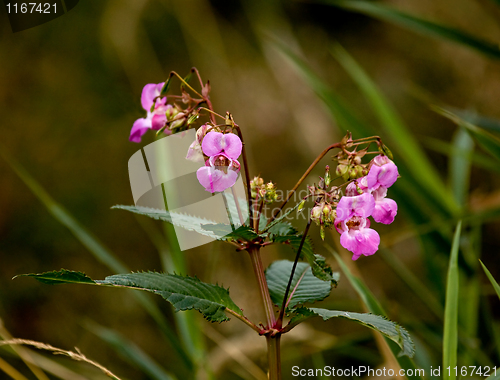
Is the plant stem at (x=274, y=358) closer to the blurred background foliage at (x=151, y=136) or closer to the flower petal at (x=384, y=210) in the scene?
the flower petal at (x=384, y=210)

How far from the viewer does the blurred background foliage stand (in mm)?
1382

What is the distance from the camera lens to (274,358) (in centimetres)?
43

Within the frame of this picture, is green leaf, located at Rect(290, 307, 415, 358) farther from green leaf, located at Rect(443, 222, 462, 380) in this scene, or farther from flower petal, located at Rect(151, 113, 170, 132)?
flower petal, located at Rect(151, 113, 170, 132)

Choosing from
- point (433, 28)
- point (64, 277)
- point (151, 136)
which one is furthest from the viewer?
point (151, 136)

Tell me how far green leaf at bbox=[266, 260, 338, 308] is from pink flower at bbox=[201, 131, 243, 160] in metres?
0.20

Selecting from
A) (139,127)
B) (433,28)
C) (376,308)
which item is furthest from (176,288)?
(433,28)

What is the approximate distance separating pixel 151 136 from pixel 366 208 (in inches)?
47.8

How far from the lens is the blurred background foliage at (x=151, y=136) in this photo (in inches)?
54.4

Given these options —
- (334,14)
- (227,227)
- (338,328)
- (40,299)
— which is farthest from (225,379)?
(334,14)

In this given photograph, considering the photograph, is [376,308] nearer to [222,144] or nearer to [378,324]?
[378,324]

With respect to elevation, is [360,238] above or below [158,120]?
below

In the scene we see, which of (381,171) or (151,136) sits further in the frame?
(151,136)

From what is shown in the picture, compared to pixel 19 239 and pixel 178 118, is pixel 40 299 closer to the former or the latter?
pixel 19 239

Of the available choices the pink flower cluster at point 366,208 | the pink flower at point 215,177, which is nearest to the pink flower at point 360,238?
the pink flower cluster at point 366,208
